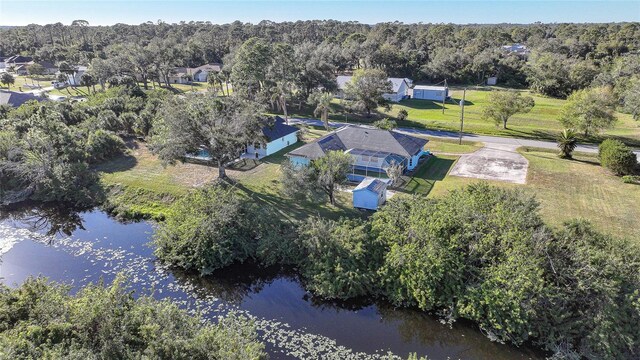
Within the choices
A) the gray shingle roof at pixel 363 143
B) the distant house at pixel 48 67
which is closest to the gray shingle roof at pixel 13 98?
the distant house at pixel 48 67

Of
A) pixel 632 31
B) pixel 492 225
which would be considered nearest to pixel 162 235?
pixel 492 225

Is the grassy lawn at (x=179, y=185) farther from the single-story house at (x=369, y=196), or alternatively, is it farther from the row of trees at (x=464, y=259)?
the row of trees at (x=464, y=259)

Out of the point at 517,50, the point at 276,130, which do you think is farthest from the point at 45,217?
the point at 517,50

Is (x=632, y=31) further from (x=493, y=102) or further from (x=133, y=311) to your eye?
(x=133, y=311)

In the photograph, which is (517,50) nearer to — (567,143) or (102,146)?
(567,143)

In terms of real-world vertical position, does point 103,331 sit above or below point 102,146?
below
